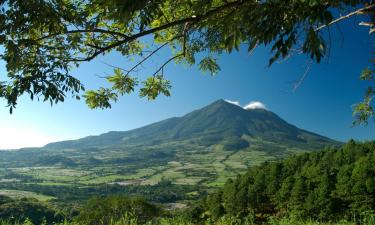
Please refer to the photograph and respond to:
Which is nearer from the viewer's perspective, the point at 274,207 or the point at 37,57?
the point at 37,57

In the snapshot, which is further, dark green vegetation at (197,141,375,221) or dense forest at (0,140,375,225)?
dark green vegetation at (197,141,375,221)

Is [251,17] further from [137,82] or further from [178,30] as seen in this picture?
[137,82]

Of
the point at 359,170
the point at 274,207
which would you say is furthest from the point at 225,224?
the point at 274,207

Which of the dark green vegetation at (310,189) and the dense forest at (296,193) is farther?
the dark green vegetation at (310,189)

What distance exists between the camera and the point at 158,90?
1898cm

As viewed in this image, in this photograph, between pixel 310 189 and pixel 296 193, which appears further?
pixel 296 193

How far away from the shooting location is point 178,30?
16.3 meters

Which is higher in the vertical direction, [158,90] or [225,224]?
[158,90]

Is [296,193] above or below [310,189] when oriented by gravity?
below

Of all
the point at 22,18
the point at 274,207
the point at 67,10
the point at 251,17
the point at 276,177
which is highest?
the point at 67,10

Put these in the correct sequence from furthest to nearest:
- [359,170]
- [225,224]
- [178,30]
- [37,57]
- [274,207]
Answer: [274,207], [359,170], [178,30], [225,224], [37,57]

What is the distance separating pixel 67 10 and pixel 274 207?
91364mm

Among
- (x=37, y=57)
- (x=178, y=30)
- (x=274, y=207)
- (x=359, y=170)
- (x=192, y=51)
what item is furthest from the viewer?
(x=274, y=207)

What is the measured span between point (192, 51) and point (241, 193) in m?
85.0
